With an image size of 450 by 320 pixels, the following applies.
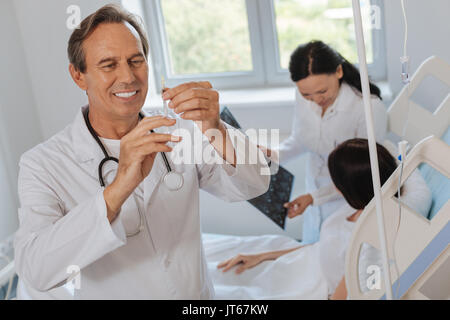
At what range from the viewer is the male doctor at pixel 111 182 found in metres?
1.04

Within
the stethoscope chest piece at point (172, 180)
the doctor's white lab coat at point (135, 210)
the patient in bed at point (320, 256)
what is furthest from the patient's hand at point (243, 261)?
the stethoscope chest piece at point (172, 180)

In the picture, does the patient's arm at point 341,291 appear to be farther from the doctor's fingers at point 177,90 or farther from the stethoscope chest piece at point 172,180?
the doctor's fingers at point 177,90

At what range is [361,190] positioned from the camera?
1.75 m

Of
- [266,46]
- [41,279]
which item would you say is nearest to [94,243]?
[41,279]

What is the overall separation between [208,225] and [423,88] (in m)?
1.37

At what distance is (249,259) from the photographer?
2100mm

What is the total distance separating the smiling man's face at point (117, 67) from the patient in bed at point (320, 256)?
2.72ft

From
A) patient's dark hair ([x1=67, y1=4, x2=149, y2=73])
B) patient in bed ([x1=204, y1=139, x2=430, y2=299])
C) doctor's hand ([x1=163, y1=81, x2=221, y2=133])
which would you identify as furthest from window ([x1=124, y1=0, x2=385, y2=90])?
doctor's hand ([x1=163, y1=81, x2=221, y2=133])

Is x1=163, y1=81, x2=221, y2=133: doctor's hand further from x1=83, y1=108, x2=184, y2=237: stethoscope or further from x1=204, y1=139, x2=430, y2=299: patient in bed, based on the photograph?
x1=204, y1=139, x2=430, y2=299: patient in bed

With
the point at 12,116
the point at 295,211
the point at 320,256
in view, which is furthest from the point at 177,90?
the point at 12,116

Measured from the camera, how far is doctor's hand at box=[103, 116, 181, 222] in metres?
0.96

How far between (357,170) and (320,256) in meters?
0.32

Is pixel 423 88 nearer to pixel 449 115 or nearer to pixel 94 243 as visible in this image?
pixel 449 115

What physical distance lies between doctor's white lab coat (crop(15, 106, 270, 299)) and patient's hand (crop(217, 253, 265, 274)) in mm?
712
